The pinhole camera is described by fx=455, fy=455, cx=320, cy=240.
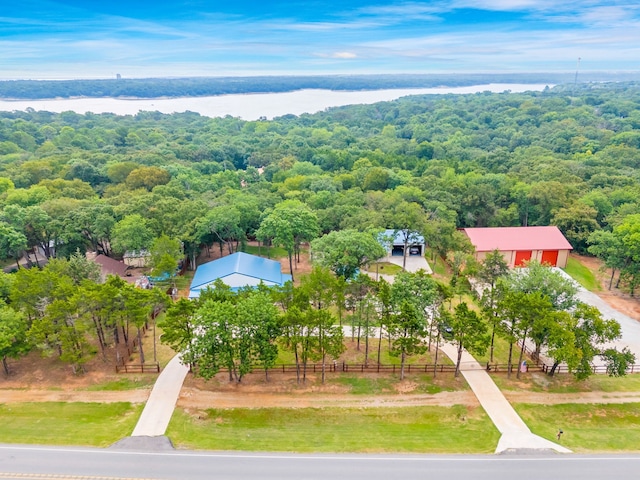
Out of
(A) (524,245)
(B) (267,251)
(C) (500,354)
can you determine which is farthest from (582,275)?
(B) (267,251)

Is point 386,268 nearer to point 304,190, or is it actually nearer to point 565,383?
point 304,190

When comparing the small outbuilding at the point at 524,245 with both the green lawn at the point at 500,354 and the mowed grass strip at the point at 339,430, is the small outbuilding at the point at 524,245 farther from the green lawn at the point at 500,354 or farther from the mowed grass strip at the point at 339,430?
the mowed grass strip at the point at 339,430

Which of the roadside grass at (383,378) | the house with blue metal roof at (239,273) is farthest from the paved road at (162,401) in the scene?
the house with blue metal roof at (239,273)

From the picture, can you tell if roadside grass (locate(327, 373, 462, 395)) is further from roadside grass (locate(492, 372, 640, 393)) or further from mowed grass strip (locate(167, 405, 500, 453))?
roadside grass (locate(492, 372, 640, 393))

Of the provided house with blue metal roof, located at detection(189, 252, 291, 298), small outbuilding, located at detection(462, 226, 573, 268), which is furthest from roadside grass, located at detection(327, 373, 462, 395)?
small outbuilding, located at detection(462, 226, 573, 268)

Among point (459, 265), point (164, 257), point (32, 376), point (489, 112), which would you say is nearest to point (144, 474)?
point (32, 376)
